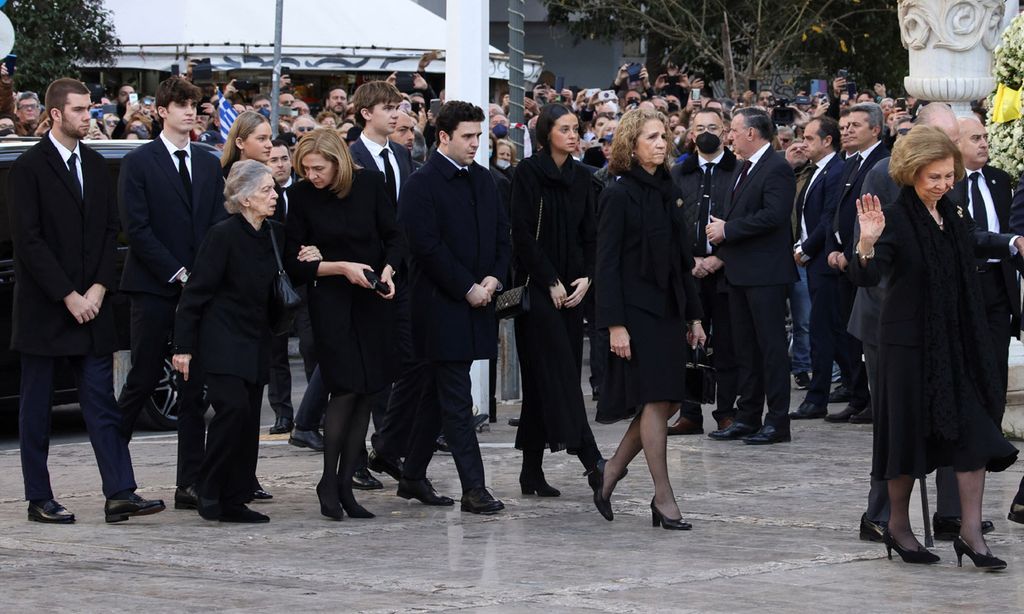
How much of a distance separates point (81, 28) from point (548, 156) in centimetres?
2127

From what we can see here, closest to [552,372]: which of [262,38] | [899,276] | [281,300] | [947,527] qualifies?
[281,300]

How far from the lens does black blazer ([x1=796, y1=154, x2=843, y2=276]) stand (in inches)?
496

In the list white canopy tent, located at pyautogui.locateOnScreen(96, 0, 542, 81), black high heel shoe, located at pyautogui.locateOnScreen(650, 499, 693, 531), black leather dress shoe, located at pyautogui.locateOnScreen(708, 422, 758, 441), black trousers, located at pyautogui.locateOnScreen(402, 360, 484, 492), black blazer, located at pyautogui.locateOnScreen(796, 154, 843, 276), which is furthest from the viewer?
white canopy tent, located at pyautogui.locateOnScreen(96, 0, 542, 81)

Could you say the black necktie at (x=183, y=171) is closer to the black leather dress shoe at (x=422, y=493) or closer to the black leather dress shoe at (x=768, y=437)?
the black leather dress shoe at (x=422, y=493)

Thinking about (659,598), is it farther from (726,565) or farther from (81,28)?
(81,28)

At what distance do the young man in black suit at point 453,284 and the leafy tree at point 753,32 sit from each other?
881 inches

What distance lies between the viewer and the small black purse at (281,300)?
28.5ft

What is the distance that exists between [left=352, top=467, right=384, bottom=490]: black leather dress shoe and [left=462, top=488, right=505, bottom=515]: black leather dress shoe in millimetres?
1019

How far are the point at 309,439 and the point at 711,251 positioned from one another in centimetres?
281

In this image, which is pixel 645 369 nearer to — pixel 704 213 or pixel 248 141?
pixel 248 141

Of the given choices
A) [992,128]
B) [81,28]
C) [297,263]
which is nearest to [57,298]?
[297,263]

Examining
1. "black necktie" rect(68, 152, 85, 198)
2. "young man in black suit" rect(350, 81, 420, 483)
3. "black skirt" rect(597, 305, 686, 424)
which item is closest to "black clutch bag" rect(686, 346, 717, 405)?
"young man in black suit" rect(350, 81, 420, 483)

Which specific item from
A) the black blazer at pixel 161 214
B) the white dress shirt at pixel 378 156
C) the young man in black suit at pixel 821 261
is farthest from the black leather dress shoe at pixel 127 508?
the young man in black suit at pixel 821 261

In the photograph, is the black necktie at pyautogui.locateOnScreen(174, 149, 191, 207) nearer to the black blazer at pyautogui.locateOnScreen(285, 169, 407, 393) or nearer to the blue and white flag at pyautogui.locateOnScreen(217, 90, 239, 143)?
the black blazer at pyautogui.locateOnScreen(285, 169, 407, 393)
